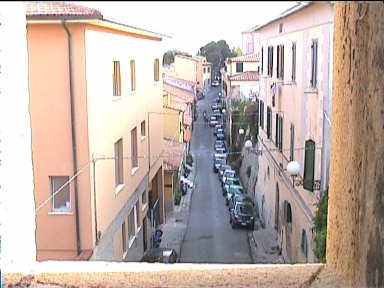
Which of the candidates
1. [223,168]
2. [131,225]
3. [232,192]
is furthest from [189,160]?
[131,225]

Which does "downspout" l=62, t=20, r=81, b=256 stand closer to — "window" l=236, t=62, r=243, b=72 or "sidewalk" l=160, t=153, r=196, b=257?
"sidewalk" l=160, t=153, r=196, b=257

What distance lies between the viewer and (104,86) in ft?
40.3

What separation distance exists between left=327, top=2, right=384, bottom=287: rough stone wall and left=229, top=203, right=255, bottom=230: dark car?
58.1 ft

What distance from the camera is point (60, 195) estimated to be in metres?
11.7

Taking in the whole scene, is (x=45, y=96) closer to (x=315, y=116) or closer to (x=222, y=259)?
(x=315, y=116)

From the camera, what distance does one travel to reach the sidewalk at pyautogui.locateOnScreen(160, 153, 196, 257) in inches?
750

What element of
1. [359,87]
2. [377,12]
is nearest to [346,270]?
[359,87]

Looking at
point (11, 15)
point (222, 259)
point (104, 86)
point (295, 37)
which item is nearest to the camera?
point (11, 15)

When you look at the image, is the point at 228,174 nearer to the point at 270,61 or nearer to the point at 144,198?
the point at 270,61

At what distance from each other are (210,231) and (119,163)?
7.18m

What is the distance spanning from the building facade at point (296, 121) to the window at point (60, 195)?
192 inches

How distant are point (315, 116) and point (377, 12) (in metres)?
10.2

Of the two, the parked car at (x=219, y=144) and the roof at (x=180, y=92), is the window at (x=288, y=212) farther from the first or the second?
the parked car at (x=219, y=144)

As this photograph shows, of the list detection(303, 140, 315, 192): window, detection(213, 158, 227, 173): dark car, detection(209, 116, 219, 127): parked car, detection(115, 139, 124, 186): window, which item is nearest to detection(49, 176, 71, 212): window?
detection(115, 139, 124, 186): window
